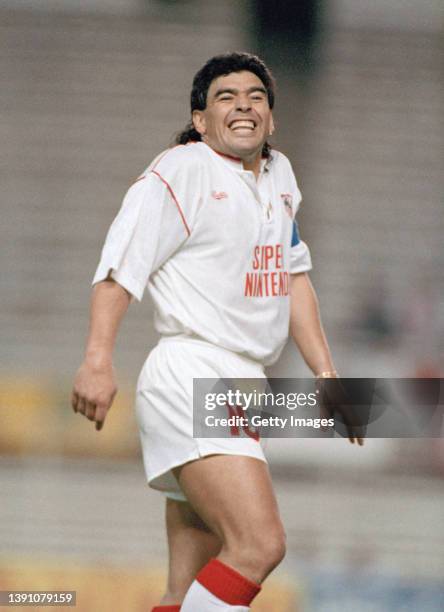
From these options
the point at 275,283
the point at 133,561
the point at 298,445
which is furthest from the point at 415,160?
the point at 275,283

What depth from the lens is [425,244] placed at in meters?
9.03

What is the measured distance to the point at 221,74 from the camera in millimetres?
3129

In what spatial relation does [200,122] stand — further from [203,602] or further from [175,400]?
[203,602]

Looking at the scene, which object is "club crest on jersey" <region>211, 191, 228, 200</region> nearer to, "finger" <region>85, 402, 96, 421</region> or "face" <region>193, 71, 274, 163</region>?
"face" <region>193, 71, 274, 163</region>

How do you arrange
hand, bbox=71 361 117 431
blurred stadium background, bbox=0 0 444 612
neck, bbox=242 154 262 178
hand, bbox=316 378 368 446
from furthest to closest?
blurred stadium background, bbox=0 0 444 612
hand, bbox=316 378 368 446
neck, bbox=242 154 262 178
hand, bbox=71 361 117 431

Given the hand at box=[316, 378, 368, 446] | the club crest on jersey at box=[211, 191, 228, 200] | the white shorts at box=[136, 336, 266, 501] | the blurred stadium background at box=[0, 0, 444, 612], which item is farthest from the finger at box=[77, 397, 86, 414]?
the blurred stadium background at box=[0, 0, 444, 612]

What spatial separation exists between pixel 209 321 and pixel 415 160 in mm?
6731

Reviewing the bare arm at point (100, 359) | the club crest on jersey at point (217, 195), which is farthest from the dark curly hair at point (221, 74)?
the bare arm at point (100, 359)

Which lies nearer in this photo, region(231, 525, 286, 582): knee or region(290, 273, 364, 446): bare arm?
region(231, 525, 286, 582): knee

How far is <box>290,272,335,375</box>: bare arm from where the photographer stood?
329cm

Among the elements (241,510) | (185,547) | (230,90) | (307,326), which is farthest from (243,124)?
(185,547)

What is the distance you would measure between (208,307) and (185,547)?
0.63 m

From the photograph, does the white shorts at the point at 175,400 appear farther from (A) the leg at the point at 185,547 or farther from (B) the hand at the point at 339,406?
(B) the hand at the point at 339,406

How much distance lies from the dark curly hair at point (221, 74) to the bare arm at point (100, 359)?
0.57 m
